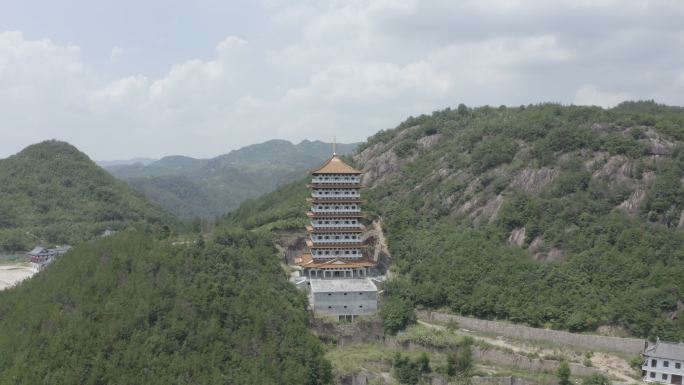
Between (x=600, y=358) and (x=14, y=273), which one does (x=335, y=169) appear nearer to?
(x=600, y=358)

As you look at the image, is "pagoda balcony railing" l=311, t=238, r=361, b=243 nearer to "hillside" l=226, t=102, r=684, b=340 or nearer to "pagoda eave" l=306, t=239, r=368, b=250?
"pagoda eave" l=306, t=239, r=368, b=250

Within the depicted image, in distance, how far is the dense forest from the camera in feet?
94.1

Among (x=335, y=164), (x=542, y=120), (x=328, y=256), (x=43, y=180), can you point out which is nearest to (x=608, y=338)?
(x=328, y=256)

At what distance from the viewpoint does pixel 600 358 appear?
104 ft

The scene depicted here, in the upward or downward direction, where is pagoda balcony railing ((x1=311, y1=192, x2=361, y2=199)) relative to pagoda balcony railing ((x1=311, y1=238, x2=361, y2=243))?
A: upward

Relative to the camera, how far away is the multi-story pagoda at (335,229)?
135 feet

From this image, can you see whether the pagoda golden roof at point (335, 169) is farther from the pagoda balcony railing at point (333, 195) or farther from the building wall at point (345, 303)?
the building wall at point (345, 303)

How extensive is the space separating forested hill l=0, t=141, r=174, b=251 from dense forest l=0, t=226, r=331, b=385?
35.9 m

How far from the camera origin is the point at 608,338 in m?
32.1

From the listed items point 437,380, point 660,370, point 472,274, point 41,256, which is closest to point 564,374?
point 660,370

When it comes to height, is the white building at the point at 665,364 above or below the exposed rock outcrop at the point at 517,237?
below

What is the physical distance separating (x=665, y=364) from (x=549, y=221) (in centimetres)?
1395

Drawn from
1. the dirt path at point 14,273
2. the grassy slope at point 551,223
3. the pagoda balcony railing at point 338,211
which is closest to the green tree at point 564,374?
the grassy slope at point 551,223

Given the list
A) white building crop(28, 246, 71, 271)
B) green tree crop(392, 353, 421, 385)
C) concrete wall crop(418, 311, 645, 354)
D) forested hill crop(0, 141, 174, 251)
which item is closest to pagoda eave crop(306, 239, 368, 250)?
concrete wall crop(418, 311, 645, 354)
